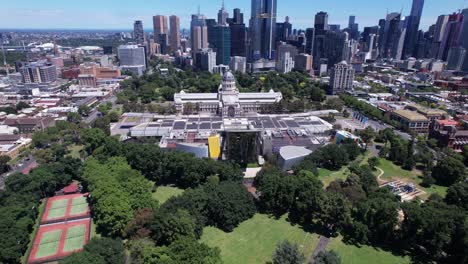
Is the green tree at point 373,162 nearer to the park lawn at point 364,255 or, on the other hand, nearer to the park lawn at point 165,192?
the park lawn at point 364,255

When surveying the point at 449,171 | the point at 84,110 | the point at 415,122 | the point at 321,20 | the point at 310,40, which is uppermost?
the point at 321,20

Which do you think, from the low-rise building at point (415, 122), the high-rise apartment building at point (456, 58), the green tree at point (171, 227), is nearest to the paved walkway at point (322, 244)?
the green tree at point (171, 227)

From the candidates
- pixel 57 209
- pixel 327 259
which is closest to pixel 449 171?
pixel 327 259

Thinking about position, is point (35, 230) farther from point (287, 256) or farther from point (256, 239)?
point (287, 256)

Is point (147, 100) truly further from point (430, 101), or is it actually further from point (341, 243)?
point (430, 101)

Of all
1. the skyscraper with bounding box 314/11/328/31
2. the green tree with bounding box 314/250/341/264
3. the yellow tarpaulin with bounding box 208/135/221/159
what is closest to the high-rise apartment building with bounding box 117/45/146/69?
the skyscraper with bounding box 314/11/328/31

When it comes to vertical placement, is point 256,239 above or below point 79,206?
above

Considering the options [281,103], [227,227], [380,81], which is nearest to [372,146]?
[281,103]
